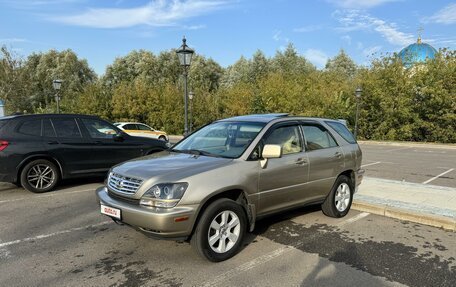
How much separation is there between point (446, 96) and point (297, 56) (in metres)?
34.1

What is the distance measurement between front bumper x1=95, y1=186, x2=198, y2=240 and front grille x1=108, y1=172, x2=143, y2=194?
0.20 meters

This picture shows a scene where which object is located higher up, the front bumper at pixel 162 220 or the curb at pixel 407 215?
the front bumper at pixel 162 220

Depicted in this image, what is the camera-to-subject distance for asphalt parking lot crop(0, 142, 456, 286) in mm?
3883

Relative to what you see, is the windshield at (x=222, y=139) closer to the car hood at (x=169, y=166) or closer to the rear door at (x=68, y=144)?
the car hood at (x=169, y=166)

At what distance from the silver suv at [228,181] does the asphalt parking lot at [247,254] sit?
1.28 feet

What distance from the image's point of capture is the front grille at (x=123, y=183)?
4150 millimetres

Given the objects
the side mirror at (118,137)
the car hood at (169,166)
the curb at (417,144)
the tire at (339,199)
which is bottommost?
the curb at (417,144)

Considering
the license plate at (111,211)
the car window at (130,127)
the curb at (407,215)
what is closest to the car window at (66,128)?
the license plate at (111,211)

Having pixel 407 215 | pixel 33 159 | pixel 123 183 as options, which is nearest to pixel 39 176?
pixel 33 159

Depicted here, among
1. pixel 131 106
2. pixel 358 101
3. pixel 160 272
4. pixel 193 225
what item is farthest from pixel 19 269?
pixel 131 106

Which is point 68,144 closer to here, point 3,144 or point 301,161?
point 3,144

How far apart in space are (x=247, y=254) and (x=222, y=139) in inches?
65.6

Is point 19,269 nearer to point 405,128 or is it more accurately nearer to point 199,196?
point 199,196

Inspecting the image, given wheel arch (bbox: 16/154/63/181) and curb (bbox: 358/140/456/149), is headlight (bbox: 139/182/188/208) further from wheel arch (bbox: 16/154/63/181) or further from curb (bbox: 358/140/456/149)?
curb (bbox: 358/140/456/149)
